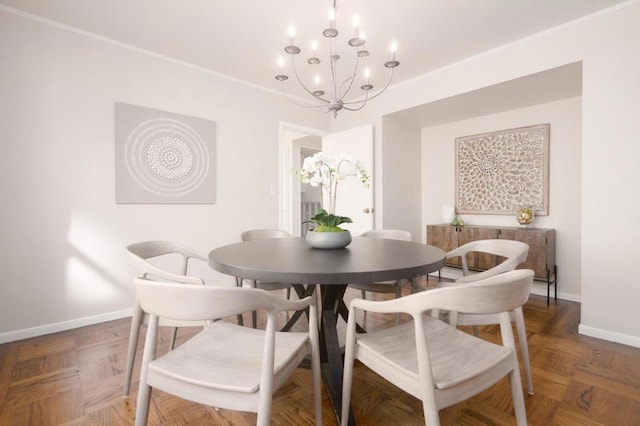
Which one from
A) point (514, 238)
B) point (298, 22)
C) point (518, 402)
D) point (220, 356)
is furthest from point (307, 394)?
point (514, 238)

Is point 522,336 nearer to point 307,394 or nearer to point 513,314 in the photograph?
point 513,314

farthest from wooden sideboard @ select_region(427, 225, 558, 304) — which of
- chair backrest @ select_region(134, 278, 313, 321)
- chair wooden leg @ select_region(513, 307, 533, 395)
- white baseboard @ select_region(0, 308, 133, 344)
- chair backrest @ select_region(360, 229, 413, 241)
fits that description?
white baseboard @ select_region(0, 308, 133, 344)

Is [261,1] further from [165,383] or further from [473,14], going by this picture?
[165,383]

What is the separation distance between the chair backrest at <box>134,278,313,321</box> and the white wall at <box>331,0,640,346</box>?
8.86ft

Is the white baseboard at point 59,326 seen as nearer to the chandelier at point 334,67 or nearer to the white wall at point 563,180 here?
the chandelier at point 334,67

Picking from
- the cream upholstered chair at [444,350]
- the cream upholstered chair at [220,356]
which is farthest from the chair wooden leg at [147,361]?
the cream upholstered chair at [444,350]

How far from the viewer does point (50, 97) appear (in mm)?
2475

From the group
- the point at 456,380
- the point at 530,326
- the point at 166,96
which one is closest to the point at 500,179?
the point at 530,326

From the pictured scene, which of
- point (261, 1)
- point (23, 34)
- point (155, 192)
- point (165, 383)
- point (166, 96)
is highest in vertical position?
point (261, 1)

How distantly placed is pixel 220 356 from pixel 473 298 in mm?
875

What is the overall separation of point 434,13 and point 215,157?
93.8 inches

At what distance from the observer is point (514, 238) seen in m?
3.25

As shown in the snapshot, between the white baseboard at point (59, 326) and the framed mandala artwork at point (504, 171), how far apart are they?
13.0ft

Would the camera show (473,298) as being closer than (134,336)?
Yes
